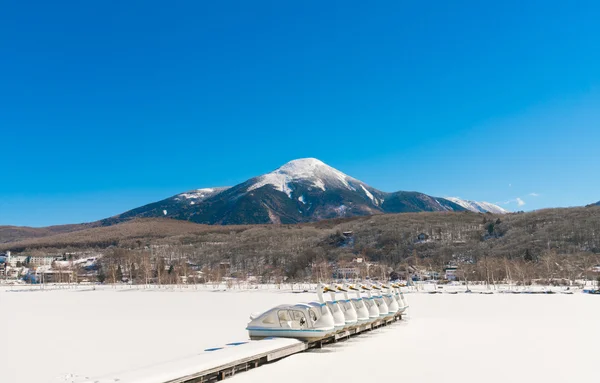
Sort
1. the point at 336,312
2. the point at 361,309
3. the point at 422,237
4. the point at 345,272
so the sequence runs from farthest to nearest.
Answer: the point at 422,237 → the point at 345,272 → the point at 361,309 → the point at 336,312

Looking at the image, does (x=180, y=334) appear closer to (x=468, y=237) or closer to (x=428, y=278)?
(x=428, y=278)

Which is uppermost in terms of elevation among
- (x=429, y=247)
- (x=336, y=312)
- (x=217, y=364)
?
(x=429, y=247)

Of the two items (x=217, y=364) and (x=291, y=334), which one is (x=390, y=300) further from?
(x=217, y=364)

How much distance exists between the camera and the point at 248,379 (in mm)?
13227

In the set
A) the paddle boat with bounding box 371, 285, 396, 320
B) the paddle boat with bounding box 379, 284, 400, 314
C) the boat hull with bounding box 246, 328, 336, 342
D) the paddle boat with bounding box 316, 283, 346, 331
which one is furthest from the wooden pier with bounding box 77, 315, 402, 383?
the paddle boat with bounding box 379, 284, 400, 314

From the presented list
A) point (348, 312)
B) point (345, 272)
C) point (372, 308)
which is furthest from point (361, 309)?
point (345, 272)

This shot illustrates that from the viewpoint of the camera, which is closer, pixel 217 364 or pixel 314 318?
pixel 217 364

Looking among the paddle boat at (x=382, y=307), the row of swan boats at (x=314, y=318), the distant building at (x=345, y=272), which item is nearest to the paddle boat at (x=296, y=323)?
the row of swan boats at (x=314, y=318)

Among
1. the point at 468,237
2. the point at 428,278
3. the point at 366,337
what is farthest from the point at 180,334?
the point at 468,237

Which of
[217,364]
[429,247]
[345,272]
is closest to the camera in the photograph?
[217,364]

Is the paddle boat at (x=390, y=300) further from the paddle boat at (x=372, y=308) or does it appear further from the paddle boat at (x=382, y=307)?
the paddle boat at (x=372, y=308)

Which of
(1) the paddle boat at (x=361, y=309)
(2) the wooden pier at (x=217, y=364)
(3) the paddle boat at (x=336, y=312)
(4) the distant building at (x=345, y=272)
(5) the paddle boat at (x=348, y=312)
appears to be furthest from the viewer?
(4) the distant building at (x=345, y=272)

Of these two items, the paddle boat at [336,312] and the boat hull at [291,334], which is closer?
the boat hull at [291,334]

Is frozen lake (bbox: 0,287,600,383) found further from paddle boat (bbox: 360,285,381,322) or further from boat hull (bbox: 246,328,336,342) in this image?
paddle boat (bbox: 360,285,381,322)
